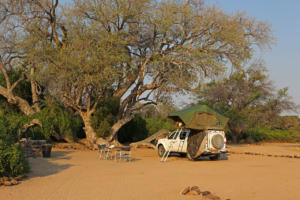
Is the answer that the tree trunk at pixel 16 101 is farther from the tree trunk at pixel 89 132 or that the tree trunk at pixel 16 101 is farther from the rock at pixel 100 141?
the rock at pixel 100 141

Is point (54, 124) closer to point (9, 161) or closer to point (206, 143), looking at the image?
point (206, 143)

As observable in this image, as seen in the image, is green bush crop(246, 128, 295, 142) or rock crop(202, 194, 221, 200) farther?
green bush crop(246, 128, 295, 142)

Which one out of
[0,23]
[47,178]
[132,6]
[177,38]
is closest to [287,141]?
[177,38]

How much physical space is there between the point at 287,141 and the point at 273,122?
314 inches

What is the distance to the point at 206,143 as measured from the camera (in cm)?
1684

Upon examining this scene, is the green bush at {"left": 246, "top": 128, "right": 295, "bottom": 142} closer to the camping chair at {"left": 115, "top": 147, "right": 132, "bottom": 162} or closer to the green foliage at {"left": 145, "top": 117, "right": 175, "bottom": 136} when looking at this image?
the green foliage at {"left": 145, "top": 117, "right": 175, "bottom": 136}

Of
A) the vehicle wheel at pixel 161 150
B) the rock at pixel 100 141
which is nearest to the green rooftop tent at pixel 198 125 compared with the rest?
the vehicle wheel at pixel 161 150

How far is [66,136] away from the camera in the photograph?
25641 millimetres

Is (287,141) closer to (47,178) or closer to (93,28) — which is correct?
(93,28)

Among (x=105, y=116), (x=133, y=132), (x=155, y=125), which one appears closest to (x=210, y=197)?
(x=105, y=116)

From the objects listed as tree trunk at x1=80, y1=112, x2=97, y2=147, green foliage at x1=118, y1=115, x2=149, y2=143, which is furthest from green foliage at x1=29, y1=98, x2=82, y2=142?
green foliage at x1=118, y1=115, x2=149, y2=143

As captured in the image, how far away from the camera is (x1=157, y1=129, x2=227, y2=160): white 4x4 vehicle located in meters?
16.9

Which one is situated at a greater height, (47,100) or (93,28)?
(93,28)

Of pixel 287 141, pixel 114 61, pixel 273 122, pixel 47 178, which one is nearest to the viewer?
pixel 47 178
